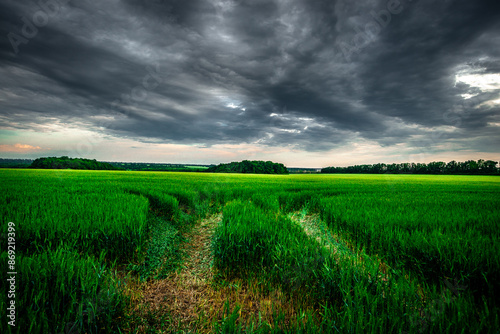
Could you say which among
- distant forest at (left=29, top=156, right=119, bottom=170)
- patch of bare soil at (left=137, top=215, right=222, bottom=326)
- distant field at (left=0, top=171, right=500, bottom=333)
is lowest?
patch of bare soil at (left=137, top=215, right=222, bottom=326)

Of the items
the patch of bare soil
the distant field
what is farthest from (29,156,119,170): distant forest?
the patch of bare soil

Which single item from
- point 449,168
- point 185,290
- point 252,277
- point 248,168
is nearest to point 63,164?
point 248,168

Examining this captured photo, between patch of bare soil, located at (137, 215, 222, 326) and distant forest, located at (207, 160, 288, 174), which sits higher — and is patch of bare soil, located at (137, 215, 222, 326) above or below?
below

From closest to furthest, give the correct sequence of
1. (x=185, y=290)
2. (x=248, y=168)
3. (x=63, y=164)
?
1. (x=185, y=290)
2. (x=63, y=164)
3. (x=248, y=168)

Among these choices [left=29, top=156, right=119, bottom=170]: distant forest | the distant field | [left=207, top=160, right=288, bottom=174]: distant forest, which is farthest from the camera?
[left=207, top=160, right=288, bottom=174]: distant forest

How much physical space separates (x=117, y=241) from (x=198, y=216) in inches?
139

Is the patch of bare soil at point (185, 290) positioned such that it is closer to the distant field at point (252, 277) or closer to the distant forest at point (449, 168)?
the distant field at point (252, 277)

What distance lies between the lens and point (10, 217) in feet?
12.5

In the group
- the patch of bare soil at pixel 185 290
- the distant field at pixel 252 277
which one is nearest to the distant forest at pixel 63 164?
the distant field at pixel 252 277

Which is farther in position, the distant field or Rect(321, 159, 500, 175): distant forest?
Rect(321, 159, 500, 175): distant forest

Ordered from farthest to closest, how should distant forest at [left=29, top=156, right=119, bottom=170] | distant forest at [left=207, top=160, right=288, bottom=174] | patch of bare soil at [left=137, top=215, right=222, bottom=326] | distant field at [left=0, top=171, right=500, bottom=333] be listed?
distant forest at [left=207, top=160, right=288, bottom=174], distant forest at [left=29, top=156, right=119, bottom=170], patch of bare soil at [left=137, top=215, right=222, bottom=326], distant field at [left=0, top=171, right=500, bottom=333]

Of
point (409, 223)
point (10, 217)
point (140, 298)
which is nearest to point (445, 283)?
point (409, 223)

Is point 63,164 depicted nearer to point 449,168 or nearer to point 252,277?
point 252,277

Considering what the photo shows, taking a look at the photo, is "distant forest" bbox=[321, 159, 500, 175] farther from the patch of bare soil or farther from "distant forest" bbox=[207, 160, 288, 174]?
the patch of bare soil
